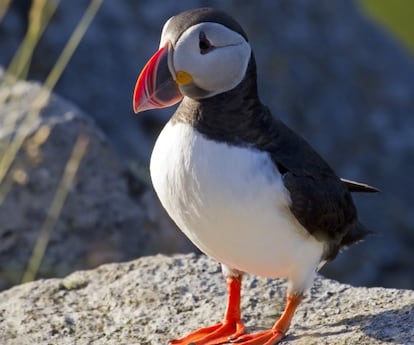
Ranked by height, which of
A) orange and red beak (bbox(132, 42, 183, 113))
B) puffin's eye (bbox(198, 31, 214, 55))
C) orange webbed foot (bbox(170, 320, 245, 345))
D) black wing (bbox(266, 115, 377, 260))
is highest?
puffin's eye (bbox(198, 31, 214, 55))

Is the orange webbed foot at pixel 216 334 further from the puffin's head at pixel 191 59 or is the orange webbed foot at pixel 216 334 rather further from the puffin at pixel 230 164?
the puffin's head at pixel 191 59

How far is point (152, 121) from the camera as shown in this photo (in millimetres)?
9539

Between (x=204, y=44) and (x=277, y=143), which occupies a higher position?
(x=204, y=44)

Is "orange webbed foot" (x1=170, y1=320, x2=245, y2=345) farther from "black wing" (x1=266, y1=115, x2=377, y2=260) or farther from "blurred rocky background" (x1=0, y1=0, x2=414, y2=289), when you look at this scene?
"blurred rocky background" (x1=0, y1=0, x2=414, y2=289)

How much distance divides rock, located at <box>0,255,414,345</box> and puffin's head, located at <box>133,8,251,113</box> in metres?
1.19

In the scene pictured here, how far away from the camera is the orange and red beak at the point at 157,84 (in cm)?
559

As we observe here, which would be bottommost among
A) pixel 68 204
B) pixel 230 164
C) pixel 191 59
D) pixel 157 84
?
pixel 68 204

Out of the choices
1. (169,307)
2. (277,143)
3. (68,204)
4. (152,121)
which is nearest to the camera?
(277,143)

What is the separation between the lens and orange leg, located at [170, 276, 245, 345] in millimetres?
6113

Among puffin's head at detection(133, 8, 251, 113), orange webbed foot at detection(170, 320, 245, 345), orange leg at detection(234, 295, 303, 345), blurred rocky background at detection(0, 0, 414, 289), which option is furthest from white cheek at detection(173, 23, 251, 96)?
blurred rocky background at detection(0, 0, 414, 289)

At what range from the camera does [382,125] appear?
11.0m

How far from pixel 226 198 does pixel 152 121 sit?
393 centimetres

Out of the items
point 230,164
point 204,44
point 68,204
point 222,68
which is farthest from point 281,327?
point 68,204

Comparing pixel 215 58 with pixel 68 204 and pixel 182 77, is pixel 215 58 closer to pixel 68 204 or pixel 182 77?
pixel 182 77
